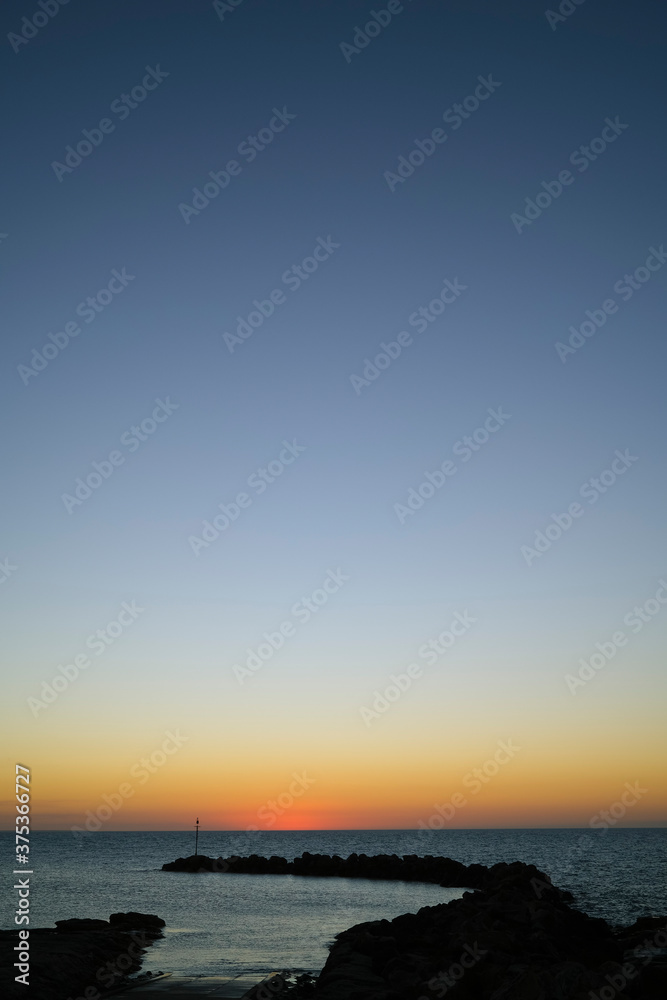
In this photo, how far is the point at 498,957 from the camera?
2328cm

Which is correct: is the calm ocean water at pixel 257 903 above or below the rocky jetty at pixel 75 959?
below

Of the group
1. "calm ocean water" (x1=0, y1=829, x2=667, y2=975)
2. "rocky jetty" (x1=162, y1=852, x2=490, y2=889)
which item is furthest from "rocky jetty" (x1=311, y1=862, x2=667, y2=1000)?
"rocky jetty" (x1=162, y1=852, x2=490, y2=889)

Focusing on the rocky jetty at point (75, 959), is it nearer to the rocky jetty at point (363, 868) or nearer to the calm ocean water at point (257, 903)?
the calm ocean water at point (257, 903)

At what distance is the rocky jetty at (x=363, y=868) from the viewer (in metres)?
66.8

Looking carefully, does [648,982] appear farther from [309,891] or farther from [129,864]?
[129,864]

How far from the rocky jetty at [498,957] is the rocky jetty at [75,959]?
23.9ft

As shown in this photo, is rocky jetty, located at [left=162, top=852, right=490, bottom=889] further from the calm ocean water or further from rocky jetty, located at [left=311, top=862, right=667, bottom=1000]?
rocky jetty, located at [left=311, top=862, right=667, bottom=1000]

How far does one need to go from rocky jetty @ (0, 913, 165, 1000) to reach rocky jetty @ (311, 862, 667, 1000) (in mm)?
7272

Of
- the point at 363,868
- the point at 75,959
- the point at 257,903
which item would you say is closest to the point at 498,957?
the point at 75,959

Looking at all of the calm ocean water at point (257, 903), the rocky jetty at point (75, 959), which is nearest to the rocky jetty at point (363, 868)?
the calm ocean water at point (257, 903)

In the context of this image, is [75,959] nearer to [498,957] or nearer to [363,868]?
[498,957]

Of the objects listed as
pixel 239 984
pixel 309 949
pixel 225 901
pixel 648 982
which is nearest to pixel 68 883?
pixel 225 901

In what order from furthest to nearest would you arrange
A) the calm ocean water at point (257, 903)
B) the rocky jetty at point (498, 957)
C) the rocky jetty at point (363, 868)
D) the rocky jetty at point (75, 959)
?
the rocky jetty at point (363, 868) < the calm ocean water at point (257, 903) < the rocky jetty at point (75, 959) < the rocky jetty at point (498, 957)

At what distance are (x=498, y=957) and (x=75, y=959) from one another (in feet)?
45.5
